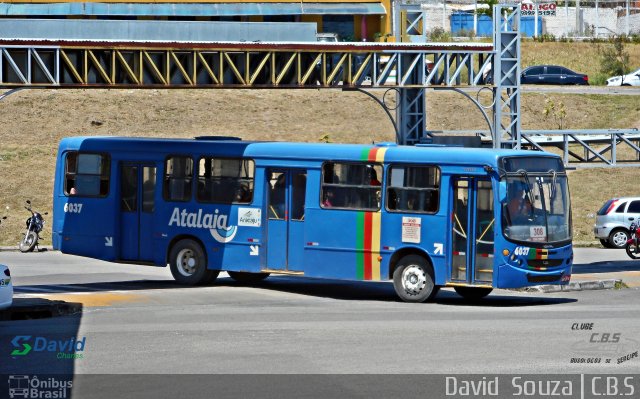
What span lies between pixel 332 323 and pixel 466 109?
144 feet

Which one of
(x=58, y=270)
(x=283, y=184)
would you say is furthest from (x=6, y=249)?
(x=283, y=184)

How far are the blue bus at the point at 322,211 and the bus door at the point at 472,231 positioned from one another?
0.02 m

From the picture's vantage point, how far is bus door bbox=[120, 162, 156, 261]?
26.0 meters

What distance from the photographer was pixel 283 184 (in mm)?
24547

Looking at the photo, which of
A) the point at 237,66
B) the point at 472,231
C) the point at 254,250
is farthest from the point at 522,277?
the point at 237,66

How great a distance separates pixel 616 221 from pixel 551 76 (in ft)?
102

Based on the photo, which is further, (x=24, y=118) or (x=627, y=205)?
(x=24, y=118)

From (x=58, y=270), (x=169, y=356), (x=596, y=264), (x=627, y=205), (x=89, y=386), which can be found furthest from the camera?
(x=627, y=205)

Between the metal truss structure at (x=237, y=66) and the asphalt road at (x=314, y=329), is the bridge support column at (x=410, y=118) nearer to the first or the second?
the metal truss structure at (x=237, y=66)

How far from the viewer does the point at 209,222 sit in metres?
25.4

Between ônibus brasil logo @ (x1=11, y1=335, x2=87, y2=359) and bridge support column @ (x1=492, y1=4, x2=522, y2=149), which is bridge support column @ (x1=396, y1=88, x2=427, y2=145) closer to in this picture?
bridge support column @ (x1=492, y1=4, x2=522, y2=149)

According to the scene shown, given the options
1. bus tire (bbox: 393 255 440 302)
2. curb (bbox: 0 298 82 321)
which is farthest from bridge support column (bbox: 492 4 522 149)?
curb (bbox: 0 298 82 321)

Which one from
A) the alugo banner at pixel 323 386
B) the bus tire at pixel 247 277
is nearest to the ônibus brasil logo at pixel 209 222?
the bus tire at pixel 247 277

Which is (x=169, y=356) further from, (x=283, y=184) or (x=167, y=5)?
(x=167, y=5)
